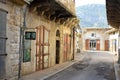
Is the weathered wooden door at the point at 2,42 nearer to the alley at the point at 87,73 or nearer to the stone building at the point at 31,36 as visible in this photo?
the stone building at the point at 31,36

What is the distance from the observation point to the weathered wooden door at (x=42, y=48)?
58.0 feet

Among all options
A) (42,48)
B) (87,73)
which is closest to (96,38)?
(42,48)

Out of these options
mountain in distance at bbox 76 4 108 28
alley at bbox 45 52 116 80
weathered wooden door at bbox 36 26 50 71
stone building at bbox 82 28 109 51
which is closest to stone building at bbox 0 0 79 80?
weathered wooden door at bbox 36 26 50 71

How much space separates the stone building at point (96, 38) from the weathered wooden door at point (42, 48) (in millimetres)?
46789

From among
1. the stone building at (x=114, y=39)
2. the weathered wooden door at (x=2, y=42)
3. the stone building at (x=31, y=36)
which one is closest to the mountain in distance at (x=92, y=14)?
the stone building at (x=114, y=39)

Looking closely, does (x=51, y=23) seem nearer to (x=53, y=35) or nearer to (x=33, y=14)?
(x=53, y=35)

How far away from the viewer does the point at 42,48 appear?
18688mm

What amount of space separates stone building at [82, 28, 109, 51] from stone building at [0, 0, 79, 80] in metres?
38.1

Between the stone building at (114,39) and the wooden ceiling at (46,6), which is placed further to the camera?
the stone building at (114,39)

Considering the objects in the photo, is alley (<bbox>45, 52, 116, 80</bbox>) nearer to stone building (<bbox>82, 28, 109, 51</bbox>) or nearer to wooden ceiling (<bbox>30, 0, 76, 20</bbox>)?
wooden ceiling (<bbox>30, 0, 76, 20</bbox>)

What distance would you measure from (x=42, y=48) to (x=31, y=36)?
196 inches

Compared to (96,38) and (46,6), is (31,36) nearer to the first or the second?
(46,6)

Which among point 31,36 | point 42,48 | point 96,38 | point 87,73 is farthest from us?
point 96,38

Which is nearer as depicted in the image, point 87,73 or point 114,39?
point 87,73
